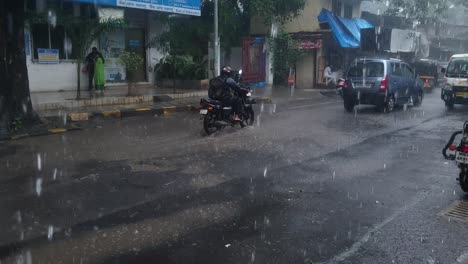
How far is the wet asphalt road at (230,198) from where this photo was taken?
14.7 feet

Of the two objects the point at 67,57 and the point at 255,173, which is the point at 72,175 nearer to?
the point at 255,173

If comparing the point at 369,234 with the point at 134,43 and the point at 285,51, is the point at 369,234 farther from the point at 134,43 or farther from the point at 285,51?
the point at 285,51

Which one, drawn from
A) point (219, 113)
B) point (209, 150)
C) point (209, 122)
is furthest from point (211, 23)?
point (209, 150)

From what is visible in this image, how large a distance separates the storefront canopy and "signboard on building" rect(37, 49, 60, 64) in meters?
14.4

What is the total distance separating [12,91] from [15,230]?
22.4 ft

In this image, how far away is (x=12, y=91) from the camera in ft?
35.4

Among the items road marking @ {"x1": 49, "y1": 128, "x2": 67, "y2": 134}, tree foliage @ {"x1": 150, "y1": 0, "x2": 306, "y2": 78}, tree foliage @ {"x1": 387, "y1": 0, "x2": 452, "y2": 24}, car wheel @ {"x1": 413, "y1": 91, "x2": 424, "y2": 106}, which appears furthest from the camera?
tree foliage @ {"x1": 387, "y1": 0, "x2": 452, "y2": 24}

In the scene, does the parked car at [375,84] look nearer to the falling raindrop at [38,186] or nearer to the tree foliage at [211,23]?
the tree foliage at [211,23]

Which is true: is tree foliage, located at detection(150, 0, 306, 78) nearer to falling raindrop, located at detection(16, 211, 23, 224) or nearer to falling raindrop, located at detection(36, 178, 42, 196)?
falling raindrop, located at detection(36, 178, 42, 196)

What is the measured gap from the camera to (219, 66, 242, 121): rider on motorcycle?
11.1 metres

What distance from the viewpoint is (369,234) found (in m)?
4.87

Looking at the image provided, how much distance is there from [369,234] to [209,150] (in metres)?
4.73

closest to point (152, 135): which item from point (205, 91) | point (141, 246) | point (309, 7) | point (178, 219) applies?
point (178, 219)

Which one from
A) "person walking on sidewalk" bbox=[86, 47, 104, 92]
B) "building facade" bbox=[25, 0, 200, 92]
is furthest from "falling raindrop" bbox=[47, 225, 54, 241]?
Result: "person walking on sidewalk" bbox=[86, 47, 104, 92]
